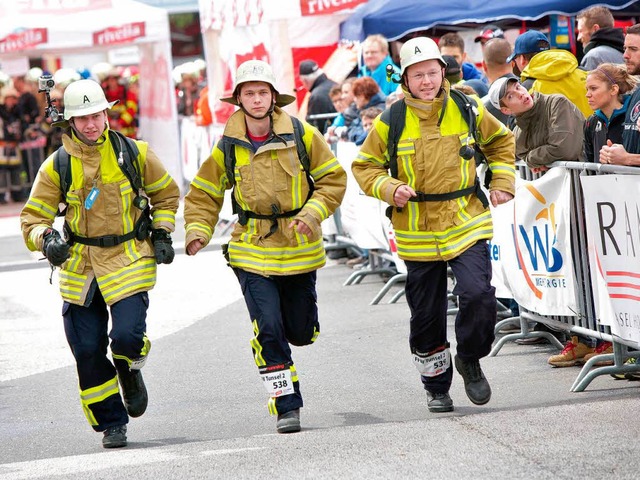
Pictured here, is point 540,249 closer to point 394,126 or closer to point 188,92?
point 394,126

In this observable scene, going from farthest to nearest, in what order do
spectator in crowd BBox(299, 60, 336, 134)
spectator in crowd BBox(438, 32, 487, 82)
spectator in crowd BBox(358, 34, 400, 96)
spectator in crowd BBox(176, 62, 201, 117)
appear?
spectator in crowd BBox(176, 62, 201, 117) → spectator in crowd BBox(299, 60, 336, 134) → spectator in crowd BBox(358, 34, 400, 96) → spectator in crowd BBox(438, 32, 487, 82)

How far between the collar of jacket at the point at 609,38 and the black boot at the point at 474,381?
440 centimetres

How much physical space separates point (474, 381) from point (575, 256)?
1.24 metres

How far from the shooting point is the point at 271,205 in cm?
655

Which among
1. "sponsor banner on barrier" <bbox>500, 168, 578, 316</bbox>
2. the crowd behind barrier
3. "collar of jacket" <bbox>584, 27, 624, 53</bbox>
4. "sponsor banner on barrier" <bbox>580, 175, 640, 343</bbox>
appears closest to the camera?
"sponsor banner on barrier" <bbox>580, 175, 640, 343</bbox>

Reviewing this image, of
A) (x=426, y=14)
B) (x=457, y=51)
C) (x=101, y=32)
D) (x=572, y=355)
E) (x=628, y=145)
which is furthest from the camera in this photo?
(x=101, y=32)

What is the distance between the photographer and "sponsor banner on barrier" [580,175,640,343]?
6.72m

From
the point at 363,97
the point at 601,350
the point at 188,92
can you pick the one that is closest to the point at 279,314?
the point at 601,350

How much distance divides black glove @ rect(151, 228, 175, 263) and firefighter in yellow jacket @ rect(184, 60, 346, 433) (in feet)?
0.36

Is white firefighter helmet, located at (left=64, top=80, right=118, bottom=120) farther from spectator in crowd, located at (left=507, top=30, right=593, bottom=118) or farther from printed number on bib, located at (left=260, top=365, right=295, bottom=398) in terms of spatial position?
spectator in crowd, located at (left=507, top=30, right=593, bottom=118)

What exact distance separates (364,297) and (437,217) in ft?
15.9

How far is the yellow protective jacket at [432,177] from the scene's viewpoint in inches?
257

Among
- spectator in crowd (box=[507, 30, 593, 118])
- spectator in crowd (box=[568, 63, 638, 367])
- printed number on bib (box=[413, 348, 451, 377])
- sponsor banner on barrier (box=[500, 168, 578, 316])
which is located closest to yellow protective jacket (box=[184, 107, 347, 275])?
printed number on bib (box=[413, 348, 451, 377])

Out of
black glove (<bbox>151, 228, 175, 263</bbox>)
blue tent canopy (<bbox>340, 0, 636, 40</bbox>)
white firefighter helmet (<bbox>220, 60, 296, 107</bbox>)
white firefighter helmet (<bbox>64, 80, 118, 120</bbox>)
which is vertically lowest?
black glove (<bbox>151, 228, 175, 263</bbox>)
